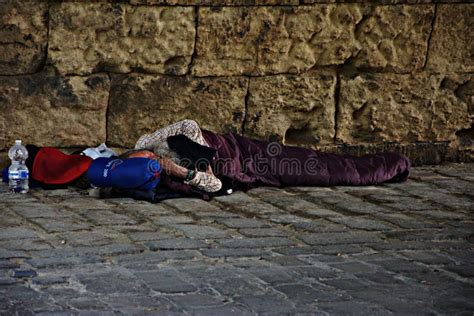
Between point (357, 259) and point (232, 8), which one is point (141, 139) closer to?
point (232, 8)

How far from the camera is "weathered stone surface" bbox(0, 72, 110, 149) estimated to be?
7.45 meters

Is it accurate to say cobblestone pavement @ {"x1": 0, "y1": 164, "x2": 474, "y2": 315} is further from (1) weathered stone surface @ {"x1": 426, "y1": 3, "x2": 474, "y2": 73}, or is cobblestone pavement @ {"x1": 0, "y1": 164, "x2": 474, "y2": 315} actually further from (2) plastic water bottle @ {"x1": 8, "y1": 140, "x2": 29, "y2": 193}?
(1) weathered stone surface @ {"x1": 426, "y1": 3, "x2": 474, "y2": 73}

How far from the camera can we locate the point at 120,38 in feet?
24.9

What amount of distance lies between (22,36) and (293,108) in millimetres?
2129

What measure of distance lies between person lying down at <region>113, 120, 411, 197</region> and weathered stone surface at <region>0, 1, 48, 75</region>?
3.18ft

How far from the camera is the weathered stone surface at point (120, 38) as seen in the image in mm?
7445

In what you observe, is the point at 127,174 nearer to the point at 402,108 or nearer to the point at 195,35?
the point at 195,35

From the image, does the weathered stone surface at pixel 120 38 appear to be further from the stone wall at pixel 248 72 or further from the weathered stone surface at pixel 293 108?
the weathered stone surface at pixel 293 108

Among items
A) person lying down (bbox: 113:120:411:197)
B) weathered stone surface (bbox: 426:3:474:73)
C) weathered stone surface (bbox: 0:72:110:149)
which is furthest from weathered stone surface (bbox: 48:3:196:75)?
weathered stone surface (bbox: 426:3:474:73)

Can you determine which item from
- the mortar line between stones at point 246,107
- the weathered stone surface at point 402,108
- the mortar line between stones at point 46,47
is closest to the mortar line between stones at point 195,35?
the mortar line between stones at point 246,107

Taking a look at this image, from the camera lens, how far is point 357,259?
5520 millimetres

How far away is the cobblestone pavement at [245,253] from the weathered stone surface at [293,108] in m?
0.73

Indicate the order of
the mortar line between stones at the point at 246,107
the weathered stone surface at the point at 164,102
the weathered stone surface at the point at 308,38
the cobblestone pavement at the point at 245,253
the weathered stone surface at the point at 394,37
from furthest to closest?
the weathered stone surface at the point at 394,37 < the mortar line between stones at the point at 246,107 < the weathered stone surface at the point at 308,38 < the weathered stone surface at the point at 164,102 < the cobblestone pavement at the point at 245,253

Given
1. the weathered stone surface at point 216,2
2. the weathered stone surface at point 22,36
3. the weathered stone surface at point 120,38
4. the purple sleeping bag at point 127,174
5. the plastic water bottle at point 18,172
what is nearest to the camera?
the purple sleeping bag at point 127,174
